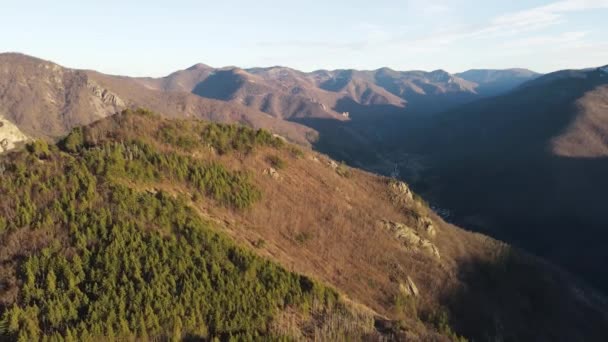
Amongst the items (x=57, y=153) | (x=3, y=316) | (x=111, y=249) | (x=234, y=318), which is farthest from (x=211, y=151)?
(x=3, y=316)

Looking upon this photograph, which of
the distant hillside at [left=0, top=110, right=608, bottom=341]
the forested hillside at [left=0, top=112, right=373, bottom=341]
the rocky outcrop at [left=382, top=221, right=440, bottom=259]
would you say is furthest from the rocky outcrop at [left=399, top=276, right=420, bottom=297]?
the forested hillside at [left=0, top=112, right=373, bottom=341]

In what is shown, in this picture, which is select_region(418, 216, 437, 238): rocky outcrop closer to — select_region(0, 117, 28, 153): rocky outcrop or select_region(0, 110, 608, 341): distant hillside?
select_region(0, 110, 608, 341): distant hillside

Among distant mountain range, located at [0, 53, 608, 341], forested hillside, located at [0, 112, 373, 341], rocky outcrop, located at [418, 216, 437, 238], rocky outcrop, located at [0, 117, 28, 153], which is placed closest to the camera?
forested hillside, located at [0, 112, 373, 341]

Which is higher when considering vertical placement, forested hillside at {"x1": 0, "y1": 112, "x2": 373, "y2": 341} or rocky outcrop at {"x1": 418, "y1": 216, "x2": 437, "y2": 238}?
forested hillside at {"x1": 0, "y1": 112, "x2": 373, "y2": 341}

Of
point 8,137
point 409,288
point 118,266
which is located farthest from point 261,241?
point 8,137

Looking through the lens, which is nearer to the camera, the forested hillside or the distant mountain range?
the forested hillside

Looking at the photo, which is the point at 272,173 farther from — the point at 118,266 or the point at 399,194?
the point at 118,266
